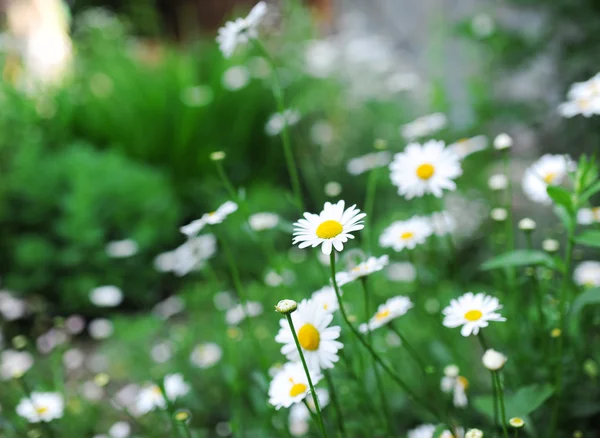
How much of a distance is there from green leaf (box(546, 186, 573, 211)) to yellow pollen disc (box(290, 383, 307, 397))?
15.2 inches

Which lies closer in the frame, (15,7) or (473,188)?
(473,188)

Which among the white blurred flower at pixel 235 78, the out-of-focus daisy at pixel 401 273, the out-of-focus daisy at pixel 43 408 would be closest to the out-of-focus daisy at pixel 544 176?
the out-of-focus daisy at pixel 401 273

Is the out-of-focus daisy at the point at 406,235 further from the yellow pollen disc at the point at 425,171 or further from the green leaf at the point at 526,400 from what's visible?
the green leaf at the point at 526,400

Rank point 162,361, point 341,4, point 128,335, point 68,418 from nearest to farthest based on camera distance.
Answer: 1. point 68,418
2. point 162,361
3. point 128,335
4. point 341,4

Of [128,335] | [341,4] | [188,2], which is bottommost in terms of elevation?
[128,335]

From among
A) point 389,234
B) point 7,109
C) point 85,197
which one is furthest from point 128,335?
point 7,109

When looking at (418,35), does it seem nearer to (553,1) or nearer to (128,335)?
(553,1)

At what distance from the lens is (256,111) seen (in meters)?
3.00

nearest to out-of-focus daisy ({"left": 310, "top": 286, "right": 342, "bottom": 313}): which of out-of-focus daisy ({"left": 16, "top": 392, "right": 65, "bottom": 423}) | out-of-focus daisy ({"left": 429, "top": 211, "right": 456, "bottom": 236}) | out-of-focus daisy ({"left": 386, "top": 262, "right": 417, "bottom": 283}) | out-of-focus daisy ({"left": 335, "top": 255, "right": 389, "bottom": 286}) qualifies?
out-of-focus daisy ({"left": 335, "top": 255, "right": 389, "bottom": 286})

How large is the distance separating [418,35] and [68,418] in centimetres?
320

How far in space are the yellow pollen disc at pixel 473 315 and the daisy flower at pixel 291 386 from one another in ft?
0.62

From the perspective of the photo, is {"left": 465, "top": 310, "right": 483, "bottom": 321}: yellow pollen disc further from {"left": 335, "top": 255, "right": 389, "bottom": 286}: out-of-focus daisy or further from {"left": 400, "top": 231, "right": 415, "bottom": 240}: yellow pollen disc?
{"left": 400, "top": 231, "right": 415, "bottom": 240}: yellow pollen disc

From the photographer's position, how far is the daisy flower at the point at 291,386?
73 centimetres

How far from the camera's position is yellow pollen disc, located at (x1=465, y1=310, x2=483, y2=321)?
2.38ft
